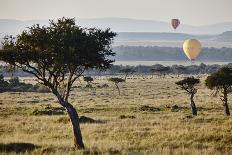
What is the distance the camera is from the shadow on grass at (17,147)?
22891 millimetres

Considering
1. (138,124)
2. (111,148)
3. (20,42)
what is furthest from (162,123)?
(20,42)

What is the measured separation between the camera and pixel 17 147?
2356cm

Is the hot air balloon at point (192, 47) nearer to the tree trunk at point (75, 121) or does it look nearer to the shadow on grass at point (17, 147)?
the tree trunk at point (75, 121)

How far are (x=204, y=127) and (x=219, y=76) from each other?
17473 mm

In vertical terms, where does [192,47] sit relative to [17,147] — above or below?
above

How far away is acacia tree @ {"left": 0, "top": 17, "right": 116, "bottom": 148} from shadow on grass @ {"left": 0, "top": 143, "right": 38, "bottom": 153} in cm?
237

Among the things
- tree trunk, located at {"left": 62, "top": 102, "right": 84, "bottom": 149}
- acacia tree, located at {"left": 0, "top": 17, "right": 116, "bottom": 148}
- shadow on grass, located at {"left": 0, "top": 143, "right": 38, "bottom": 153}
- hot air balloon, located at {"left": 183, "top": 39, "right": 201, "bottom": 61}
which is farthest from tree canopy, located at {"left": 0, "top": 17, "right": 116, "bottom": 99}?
hot air balloon, located at {"left": 183, "top": 39, "right": 201, "bottom": 61}

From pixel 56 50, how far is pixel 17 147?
17.2 feet

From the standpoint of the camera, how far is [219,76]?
49.6 meters

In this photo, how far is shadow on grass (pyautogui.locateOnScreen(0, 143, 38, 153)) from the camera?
2289 centimetres

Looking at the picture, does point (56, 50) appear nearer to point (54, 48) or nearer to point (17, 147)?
point (54, 48)

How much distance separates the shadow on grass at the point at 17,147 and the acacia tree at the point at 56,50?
7.79 ft

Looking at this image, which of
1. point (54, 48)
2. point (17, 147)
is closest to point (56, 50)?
point (54, 48)

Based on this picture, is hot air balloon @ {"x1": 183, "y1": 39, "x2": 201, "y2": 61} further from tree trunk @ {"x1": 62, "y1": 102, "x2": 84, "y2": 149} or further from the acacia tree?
tree trunk @ {"x1": 62, "y1": 102, "x2": 84, "y2": 149}
